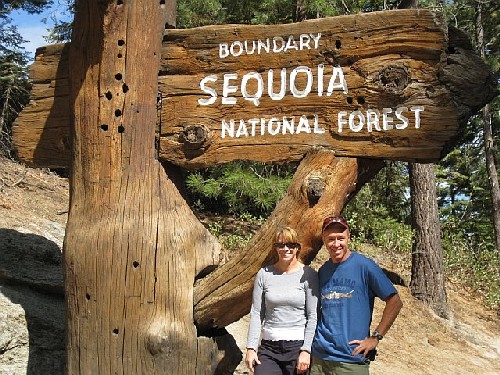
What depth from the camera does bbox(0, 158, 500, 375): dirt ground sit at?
6.98 meters

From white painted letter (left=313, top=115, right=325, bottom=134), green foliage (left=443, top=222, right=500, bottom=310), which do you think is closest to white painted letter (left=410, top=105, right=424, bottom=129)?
white painted letter (left=313, top=115, right=325, bottom=134)

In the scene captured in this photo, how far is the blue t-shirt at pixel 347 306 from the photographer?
9.25 ft

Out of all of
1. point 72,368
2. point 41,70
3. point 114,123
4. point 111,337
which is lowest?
point 72,368

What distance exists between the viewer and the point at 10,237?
229 inches

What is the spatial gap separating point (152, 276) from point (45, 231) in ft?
13.2

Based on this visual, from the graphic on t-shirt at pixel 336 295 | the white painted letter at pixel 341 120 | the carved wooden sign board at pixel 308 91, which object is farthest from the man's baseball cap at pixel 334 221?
the white painted letter at pixel 341 120

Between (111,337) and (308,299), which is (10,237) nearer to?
(111,337)

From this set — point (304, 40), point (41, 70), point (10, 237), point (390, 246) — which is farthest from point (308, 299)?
point (390, 246)

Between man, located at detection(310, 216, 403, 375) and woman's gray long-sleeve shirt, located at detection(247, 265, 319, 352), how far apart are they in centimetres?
7

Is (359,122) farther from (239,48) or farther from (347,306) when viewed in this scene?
(347,306)

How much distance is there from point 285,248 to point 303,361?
1.89ft

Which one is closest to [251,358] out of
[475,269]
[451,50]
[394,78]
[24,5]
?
[394,78]

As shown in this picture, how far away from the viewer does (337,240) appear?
9.62 feet

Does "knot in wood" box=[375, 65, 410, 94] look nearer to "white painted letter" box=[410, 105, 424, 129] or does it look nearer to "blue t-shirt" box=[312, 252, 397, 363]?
"white painted letter" box=[410, 105, 424, 129]
